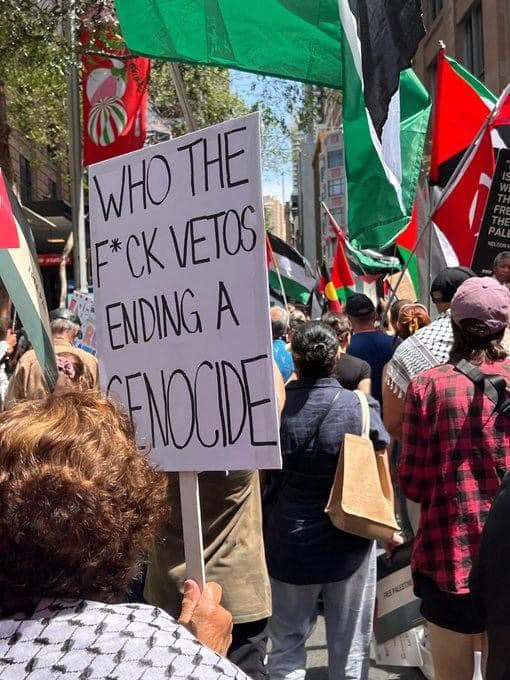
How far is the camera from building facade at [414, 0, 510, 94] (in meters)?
23.5

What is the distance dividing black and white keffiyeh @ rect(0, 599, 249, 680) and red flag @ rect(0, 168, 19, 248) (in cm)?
203

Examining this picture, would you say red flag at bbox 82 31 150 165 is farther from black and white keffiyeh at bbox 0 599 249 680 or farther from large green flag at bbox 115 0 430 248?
black and white keffiyeh at bbox 0 599 249 680

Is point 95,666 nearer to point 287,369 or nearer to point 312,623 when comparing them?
point 312,623

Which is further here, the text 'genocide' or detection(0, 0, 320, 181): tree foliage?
detection(0, 0, 320, 181): tree foliage

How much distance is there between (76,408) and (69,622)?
14.7 inches

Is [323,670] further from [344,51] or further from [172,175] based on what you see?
[172,175]

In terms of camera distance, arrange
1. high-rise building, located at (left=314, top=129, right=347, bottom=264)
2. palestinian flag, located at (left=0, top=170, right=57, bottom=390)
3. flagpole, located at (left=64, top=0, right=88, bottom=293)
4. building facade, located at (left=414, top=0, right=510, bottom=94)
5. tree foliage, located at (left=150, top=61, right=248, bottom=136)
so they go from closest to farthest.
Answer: palestinian flag, located at (left=0, top=170, right=57, bottom=390) → flagpole, located at (left=64, top=0, right=88, bottom=293) → tree foliage, located at (left=150, top=61, right=248, bottom=136) → building facade, located at (left=414, top=0, right=510, bottom=94) → high-rise building, located at (left=314, top=129, right=347, bottom=264)

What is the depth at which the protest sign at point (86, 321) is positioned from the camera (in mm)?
9902

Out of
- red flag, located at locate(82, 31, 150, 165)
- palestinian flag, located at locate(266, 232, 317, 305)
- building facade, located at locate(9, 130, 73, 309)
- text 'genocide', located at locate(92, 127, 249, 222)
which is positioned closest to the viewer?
text 'genocide', located at locate(92, 127, 249, 222)

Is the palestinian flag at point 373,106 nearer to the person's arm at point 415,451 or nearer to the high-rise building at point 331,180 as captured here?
the person's arm at point 415,451

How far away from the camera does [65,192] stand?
39094 mm

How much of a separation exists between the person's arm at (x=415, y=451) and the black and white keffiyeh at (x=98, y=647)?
2027 millimetres

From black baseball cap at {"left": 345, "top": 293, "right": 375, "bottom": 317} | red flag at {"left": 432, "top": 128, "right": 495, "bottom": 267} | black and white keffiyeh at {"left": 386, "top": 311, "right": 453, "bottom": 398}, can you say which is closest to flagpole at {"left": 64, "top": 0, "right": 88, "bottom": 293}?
black baseball cap at {"left": 345, "top": 293, "right": 375, "bottom": 317}

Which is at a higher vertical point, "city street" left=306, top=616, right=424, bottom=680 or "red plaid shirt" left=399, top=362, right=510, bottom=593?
"red plaid shirt" left=399, top=362, right=510, bottom=593
